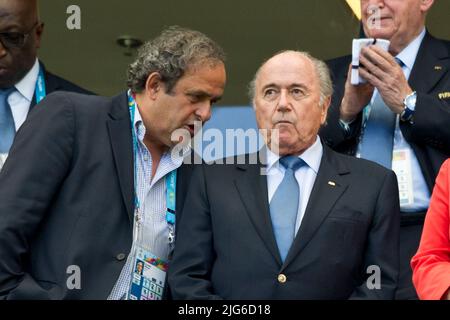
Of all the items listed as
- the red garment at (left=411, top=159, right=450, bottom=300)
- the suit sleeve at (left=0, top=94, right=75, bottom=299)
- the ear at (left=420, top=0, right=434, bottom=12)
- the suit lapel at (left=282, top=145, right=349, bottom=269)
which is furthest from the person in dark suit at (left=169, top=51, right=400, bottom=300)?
the ear at (left=420, top=0, right=434, bottom=12)

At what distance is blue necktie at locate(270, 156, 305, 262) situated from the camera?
3.41m

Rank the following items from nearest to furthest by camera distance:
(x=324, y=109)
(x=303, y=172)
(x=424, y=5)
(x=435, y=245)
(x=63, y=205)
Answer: (x=435, y=245)
(x=63, y=205)
(x=303, y=172)
(x=324, y=109)
(x=424, y=5)

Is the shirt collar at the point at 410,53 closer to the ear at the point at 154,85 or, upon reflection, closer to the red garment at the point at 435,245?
the red garment at the point at 435,245

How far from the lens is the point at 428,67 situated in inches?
162

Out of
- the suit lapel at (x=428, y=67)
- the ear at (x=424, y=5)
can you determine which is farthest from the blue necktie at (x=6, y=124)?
the ear at (x=424, y=5)

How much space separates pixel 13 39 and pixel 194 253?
4.89 feet

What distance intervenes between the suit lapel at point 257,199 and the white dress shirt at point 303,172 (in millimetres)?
32

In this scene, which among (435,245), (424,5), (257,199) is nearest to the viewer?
(435,245)

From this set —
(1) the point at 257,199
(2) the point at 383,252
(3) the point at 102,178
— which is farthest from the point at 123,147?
(2) the point at 383,252

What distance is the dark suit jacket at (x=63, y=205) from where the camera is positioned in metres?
3.27

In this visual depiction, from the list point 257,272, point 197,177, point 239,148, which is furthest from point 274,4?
point 257,272

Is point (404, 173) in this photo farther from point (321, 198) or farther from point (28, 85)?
point (28, 85)

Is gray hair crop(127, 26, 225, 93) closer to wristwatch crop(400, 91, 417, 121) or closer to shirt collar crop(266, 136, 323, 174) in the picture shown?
shirt collar crop(266, 136, 323, 174)

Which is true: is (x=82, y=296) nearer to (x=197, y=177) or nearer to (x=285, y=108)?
(x=197, y=177)
